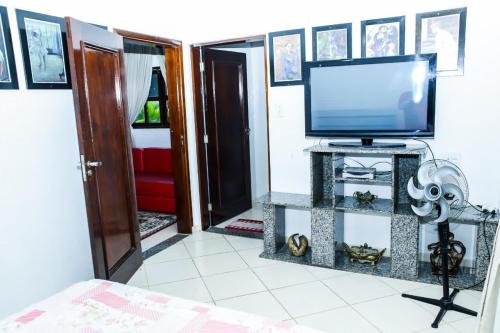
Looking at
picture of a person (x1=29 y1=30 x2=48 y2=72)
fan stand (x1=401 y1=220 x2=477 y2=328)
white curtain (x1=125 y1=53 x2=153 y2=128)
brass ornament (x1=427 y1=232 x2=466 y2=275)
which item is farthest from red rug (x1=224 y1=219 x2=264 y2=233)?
picture of a person (x1=29 y1=30 x2=48 y2=72)

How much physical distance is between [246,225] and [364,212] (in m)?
1.63

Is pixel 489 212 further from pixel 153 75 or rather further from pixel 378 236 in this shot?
pixel 153 75

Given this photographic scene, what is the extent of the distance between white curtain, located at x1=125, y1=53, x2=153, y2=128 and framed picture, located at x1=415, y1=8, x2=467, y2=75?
146 inches

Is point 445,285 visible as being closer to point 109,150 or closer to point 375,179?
point 375,179

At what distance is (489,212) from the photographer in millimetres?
2715

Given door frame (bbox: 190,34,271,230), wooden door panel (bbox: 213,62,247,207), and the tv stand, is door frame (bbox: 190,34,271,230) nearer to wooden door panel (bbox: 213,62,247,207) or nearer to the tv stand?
wooden door panel (bbox: 213,62,247,207)

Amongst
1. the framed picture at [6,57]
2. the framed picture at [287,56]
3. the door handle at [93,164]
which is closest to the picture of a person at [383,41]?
the framed picture at [287,56]

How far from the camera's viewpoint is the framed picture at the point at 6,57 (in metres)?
2.26

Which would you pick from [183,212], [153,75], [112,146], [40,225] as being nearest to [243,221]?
[183,212]

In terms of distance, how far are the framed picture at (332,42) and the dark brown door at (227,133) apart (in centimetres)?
127

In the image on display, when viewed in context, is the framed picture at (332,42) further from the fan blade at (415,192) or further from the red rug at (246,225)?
the red rug at (246,225)

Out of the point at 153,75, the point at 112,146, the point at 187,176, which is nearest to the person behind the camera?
the point at 112,146

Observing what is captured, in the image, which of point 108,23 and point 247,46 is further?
point 247,46

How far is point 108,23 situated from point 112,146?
1.06 metres
